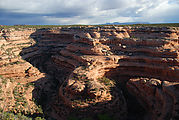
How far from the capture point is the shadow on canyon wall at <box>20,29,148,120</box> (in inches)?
985

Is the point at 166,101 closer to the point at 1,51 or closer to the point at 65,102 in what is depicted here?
the point at 65,102

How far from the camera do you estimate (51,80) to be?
36.6 meters

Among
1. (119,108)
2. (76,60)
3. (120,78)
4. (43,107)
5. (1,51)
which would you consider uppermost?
(1,51)

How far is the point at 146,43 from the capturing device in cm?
3550

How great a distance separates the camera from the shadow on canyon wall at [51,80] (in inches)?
985

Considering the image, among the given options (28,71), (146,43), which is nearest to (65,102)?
(28,71)

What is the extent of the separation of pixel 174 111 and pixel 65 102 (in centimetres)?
1741

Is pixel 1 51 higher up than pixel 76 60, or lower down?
higher up

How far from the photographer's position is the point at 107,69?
32.2 meters

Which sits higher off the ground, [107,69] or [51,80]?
[107,69]

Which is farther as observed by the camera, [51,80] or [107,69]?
[51,80]

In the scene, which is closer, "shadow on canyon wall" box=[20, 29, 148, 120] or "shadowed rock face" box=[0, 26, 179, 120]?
"shadowed rock face" box=[0, 26, 179, 120]

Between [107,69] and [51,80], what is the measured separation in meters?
15.7

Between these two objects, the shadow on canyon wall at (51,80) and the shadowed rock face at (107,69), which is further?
the shadow on canyon wall at (51,80)
